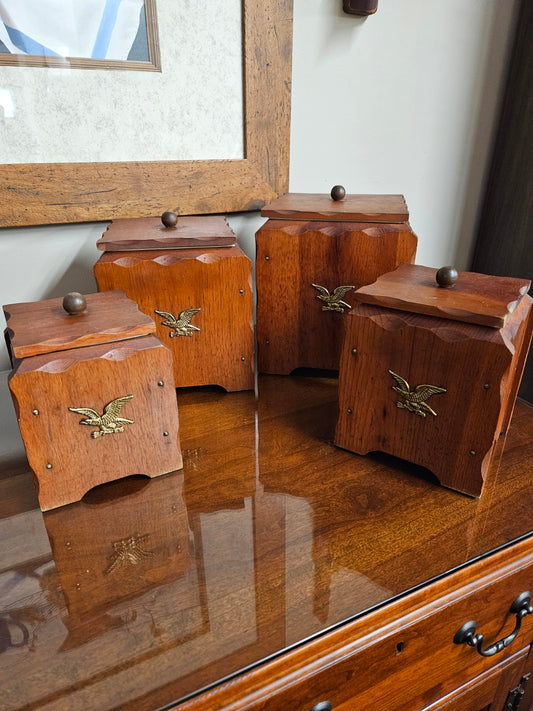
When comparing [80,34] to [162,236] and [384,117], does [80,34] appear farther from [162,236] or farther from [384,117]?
[384,117]

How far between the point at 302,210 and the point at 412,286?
24cm

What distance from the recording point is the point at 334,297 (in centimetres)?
80

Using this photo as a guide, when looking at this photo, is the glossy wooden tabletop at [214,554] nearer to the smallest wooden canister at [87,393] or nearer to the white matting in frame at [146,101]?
the smallest wooden canister at [87,393]

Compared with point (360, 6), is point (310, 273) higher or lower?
lower

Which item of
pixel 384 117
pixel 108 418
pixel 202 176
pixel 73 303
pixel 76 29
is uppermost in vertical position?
pixel 76 29

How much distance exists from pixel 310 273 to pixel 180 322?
8.6 inches

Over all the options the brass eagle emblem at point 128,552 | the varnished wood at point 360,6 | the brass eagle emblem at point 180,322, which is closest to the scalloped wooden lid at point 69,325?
the brass eagle emblem at point 180,322

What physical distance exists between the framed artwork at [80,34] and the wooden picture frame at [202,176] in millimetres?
147

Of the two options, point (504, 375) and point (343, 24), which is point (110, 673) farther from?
point (343, 24)

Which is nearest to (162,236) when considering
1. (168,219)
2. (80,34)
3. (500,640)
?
(168,219)

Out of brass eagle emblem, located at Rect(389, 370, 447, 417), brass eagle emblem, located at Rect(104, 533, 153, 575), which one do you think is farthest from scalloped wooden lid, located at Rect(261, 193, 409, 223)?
brass eagle emblem, located at Rect(104, 533, 153, 575)

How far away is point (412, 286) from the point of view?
64cm

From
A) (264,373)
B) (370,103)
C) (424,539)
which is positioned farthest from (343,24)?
(424,539)

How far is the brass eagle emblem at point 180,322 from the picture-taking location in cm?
75
